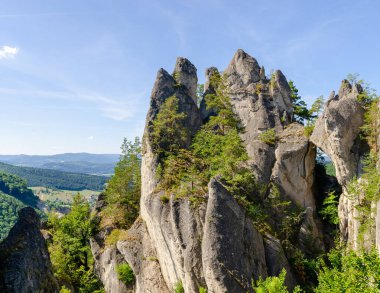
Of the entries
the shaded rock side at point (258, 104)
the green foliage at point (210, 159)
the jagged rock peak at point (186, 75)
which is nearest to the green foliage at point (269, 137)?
the shaded rock side at point (258, 104)

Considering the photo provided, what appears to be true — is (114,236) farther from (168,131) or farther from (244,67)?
(244,67)

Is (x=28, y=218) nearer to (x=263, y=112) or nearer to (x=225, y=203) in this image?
(x=225, y=203)

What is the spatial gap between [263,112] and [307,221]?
16.6 m

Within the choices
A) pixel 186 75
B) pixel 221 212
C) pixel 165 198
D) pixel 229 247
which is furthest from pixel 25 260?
pixel 186 75

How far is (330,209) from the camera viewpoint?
121 ft

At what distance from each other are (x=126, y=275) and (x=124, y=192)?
13932mm

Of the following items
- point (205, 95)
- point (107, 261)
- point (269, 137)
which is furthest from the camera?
point (205, 95)

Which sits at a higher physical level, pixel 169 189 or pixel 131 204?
pixel 169 189

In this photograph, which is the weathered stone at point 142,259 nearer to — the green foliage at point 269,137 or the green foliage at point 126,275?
the green foliage at point 126,275

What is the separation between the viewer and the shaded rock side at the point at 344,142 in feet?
110

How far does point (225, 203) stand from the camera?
29.2m

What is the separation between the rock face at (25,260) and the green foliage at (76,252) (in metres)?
26.1

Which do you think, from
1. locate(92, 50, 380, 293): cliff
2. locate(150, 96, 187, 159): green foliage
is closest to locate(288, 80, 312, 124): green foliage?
locate(92, 50, 380, 293): cliff

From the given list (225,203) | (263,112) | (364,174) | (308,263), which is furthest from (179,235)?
(263,112)
